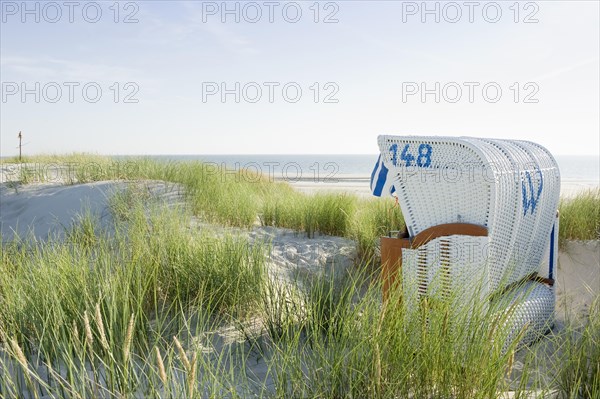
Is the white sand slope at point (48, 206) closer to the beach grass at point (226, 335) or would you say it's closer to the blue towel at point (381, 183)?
the beach grass at point (226, 335)

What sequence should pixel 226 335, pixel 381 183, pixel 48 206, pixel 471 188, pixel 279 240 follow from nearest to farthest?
pixel 226 335 < pixel 471 188 < pixel 381 183 < pixel 279 240 < pixel 48 206

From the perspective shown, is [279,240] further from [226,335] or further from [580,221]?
[580,221]

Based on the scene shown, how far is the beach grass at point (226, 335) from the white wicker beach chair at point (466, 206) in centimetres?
44

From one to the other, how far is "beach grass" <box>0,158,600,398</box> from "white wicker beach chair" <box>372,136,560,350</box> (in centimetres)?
44

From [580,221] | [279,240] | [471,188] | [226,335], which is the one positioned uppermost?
[471,188]

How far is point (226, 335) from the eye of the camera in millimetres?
3090

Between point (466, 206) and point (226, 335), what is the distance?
1.65m

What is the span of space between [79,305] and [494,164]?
2.41 metres

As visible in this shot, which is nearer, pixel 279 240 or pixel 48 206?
pixel 279 240

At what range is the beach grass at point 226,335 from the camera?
6.81 feet

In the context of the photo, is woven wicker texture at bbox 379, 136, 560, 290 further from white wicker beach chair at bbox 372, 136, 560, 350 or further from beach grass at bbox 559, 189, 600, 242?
beach grass at bbox 559, 189, 600, 242

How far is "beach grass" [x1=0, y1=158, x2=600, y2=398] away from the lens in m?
2.07

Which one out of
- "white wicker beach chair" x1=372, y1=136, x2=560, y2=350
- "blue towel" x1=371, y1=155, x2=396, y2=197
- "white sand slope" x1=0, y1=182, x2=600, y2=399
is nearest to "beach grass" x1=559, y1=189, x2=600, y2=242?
"white sand slope" x1=0, y1=182, x2=600, y2=399

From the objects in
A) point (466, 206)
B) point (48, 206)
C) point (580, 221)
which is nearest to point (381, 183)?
point (466, 206)
